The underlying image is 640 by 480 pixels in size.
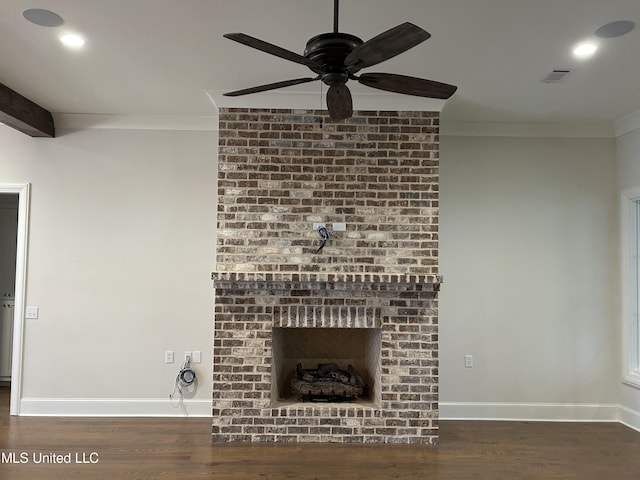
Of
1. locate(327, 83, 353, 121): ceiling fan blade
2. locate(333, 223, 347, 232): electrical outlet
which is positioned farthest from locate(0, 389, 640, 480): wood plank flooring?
locate(327, 83, 353, 121): ceiling fan blade

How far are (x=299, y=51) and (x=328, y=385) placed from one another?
2578 mm

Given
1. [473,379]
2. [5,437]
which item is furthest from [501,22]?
[5,437]

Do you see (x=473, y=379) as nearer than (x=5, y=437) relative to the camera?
No

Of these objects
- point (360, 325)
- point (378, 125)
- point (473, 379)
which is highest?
point (378, 125)

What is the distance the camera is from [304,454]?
3.20 metres

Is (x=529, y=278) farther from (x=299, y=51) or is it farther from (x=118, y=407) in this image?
(x=118, y=407)

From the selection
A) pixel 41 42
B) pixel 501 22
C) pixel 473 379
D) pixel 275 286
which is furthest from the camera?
pixel 473 379

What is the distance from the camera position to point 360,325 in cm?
350

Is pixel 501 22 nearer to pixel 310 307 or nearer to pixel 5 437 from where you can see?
pixel 310 307

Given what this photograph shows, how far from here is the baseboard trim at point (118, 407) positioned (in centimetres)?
402

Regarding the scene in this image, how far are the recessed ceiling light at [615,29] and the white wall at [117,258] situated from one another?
10.1 ft

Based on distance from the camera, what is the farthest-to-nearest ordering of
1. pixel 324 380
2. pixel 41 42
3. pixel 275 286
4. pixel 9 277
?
1. pixel 9 277
2. pixel 324 380
3. pixel 275 286
4. pixel 41 42

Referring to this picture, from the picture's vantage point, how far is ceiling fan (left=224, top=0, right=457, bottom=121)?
1568mm

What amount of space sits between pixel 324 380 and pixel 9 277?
4.05m
